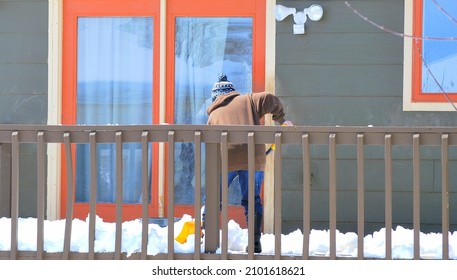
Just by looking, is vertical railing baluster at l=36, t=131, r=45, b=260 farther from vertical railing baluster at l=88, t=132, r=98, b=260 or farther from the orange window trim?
the orange window trim

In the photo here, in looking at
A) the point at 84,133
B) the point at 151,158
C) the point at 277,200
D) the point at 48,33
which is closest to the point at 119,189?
the point at 84,133

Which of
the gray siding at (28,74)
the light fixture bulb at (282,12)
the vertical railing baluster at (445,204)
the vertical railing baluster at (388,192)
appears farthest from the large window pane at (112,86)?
the vertical railing baluster at (445,204)

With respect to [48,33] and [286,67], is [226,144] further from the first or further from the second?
[48,33]

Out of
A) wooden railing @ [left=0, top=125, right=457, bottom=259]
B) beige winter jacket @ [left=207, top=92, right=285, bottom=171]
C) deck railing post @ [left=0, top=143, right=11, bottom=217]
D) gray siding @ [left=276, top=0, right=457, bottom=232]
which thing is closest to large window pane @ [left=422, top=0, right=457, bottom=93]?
gray siding @ [left=276, top=0, right=457, bottom=232]

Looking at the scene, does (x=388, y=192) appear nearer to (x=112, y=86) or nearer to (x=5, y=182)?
(x=5, y=182)

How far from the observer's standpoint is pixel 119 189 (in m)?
6.31

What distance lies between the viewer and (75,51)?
8.73 meters

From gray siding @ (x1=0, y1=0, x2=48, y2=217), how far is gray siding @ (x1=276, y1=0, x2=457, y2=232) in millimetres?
2307

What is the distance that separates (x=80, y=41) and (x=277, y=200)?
3.41 m

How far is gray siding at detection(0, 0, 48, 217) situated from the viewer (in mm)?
8664

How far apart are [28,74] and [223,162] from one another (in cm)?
316

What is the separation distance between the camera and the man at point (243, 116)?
265 inches

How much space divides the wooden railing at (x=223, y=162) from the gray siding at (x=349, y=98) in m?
2.00

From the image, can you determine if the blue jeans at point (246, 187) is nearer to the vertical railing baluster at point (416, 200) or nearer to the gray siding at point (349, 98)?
the vertical railing baluster at point (416, 200)
